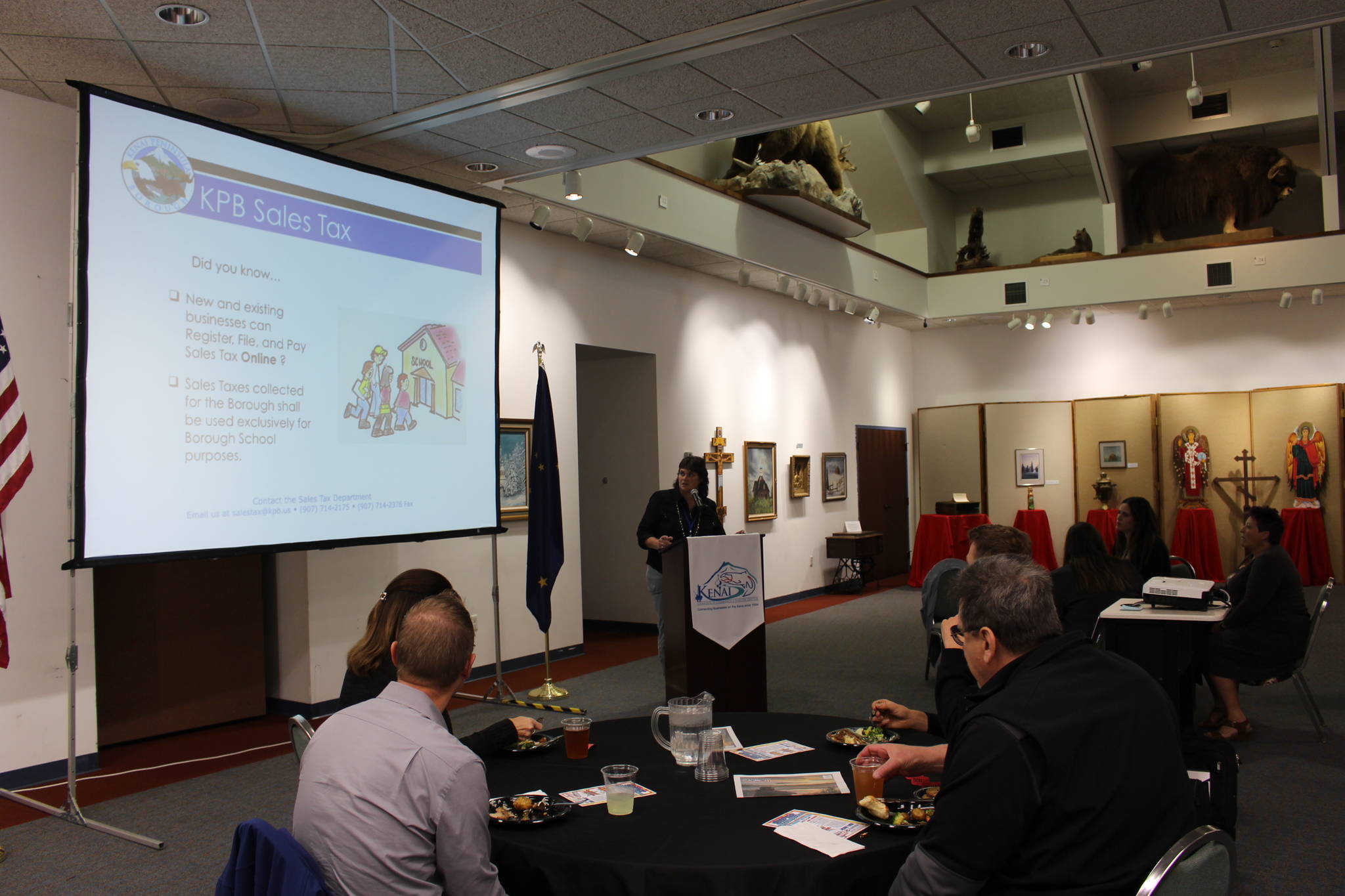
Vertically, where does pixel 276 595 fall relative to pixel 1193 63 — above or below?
below

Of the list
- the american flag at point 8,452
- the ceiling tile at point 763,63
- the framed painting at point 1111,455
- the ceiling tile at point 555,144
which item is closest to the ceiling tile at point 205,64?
the ceiling tile at point 555,144

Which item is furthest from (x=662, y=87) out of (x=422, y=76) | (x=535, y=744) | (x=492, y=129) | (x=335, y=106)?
(x=535, y=744)

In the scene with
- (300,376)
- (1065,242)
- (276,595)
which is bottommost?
(276,595)

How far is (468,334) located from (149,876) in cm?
335

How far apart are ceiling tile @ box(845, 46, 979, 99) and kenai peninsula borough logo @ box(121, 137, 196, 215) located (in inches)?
130

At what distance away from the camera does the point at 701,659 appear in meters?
5.17

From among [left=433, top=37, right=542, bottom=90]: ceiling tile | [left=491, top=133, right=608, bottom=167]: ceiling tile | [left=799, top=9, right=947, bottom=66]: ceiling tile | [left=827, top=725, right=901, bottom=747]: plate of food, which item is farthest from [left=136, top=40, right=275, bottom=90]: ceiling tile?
[left=827, top=725, right=901, bottom=747]: plate of food

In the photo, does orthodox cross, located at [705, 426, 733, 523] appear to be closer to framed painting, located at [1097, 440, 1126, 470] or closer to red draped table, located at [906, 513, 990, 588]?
red draped table, located at [906, 513, 990, 588]

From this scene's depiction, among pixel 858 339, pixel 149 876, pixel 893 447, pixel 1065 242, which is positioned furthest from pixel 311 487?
pixel 1065 242

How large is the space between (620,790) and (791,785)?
17.3 inches

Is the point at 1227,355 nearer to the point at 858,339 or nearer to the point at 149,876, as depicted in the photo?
the point at 858,339

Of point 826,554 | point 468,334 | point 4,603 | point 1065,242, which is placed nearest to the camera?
point 4,603

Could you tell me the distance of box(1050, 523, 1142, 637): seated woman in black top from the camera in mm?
5008

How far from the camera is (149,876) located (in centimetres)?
354
